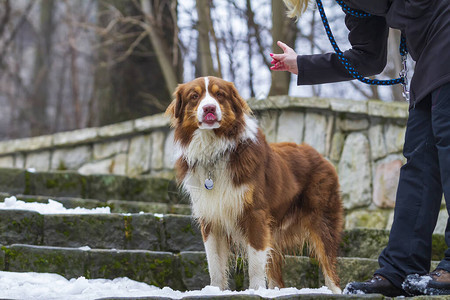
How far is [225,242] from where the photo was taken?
3693mm

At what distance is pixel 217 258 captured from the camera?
3643 millimetres

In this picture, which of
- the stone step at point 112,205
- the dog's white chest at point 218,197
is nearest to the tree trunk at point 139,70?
the stone step at point 112,205

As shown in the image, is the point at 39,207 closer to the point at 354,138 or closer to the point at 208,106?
the point at 208,106

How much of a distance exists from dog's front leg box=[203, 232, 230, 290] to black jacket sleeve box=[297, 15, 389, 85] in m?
1.14

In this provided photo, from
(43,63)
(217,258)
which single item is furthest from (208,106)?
(43,63)

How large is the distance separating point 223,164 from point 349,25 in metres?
1.13

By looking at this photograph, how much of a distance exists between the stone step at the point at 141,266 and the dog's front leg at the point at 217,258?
23 cm

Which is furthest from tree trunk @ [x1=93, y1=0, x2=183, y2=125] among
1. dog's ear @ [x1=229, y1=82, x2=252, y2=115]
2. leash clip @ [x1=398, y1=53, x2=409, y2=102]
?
leash clip @ [x1=398, y1=53, x2=409, y2=102]

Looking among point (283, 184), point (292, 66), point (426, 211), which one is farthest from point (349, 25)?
point (283, 184)

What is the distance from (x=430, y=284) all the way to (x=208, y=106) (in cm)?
162

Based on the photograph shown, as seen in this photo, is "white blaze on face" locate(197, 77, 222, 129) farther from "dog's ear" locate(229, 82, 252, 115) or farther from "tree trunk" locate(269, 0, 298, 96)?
"tree trunk" locate(269, 0, 298, 96)

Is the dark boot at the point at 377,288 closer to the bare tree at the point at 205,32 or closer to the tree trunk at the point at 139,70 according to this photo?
the bare tree at the point at 205,32

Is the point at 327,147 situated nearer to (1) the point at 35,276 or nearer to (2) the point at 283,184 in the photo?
(2) the point at 283,184

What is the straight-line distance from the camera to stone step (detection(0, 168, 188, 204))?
5938mm
